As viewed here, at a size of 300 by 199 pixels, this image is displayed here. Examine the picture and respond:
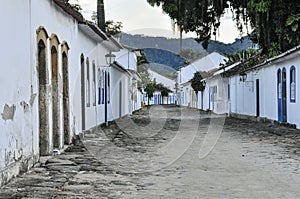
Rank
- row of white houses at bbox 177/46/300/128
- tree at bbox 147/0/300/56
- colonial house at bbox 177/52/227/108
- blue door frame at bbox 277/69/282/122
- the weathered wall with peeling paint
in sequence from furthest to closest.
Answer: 1. colonial house at bbox 177/52/227/108
2. blue door frame at bbox 277/69/282/122
3. row of white houses at bbox 177/46/300/128
4. tree at bbox 147/0/300/56
5. the weathered wall with peeling paint

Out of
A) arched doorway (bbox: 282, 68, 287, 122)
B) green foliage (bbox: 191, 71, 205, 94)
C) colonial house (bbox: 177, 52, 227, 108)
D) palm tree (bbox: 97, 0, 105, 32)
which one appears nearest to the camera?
arched doorway (bbox: 282, 68, 287, 122)

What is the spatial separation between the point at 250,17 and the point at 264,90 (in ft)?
25.3

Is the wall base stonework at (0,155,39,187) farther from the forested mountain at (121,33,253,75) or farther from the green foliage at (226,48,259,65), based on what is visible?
the forested mountain at (121,33,253,75)

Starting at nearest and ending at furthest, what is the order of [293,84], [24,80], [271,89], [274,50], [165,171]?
[24,80], [165,171], [293,84], [274,50], [271,89]

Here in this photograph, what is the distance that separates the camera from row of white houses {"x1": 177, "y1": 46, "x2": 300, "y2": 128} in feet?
62.8

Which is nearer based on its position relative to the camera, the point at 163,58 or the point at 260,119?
the point at 260,119

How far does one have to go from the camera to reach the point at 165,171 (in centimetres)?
913

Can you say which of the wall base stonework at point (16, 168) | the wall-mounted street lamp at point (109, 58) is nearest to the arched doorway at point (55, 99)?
the wall base stonework at point (16, 168)

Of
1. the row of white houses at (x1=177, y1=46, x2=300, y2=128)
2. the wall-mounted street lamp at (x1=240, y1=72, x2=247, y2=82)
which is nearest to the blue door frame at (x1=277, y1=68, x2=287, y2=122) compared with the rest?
the row of white houses at (x1=177, y1=46, x2=300, y2=128)

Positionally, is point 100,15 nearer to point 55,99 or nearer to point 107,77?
point 107,77

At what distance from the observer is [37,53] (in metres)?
9.34

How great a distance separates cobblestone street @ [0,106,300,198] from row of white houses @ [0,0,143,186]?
1.43 feet

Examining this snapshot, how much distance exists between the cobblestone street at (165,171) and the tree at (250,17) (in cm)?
448

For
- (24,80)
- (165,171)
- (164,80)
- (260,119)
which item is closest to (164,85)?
(164,80)
